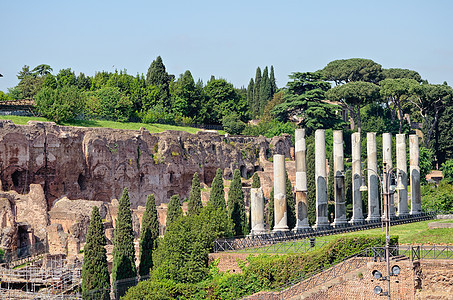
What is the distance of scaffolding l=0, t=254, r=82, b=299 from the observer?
4188 centimetres

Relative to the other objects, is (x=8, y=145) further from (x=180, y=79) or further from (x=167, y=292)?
(x=180, y=79)

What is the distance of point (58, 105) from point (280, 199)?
27.1 metres

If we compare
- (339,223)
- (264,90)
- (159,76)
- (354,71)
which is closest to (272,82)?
(264,90)

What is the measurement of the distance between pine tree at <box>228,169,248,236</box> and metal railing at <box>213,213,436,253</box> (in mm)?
5180

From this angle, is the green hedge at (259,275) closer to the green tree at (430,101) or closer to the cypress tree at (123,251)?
the cypress tree at (123,251)

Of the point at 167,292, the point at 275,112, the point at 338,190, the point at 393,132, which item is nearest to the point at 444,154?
the point at 393,132

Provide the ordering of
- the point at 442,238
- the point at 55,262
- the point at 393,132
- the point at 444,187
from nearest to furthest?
1. the point at 442,238
2. the point at 55,262
3. the point at 444,187
4. the point at 393,132

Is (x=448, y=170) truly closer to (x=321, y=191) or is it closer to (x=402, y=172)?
(x=402, y=172)

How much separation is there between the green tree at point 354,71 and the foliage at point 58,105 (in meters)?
36.2

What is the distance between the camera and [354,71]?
320 feet

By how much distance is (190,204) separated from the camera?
49.0 meters

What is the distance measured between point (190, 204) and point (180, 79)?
146ft

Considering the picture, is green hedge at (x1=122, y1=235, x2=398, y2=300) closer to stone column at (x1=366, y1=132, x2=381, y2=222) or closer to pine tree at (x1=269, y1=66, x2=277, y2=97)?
stone column at (x1=366, y1=132, x2=381, y2=222)

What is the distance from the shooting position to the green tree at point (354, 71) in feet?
321
